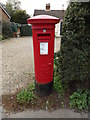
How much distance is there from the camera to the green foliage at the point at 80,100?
2.57m

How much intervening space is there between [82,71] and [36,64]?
3.19ft

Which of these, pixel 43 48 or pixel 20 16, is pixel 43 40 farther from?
pixel 20 16

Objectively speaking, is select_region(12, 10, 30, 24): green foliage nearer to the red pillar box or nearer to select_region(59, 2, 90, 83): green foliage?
the red pillar box

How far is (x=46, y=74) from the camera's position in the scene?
8.97 feet

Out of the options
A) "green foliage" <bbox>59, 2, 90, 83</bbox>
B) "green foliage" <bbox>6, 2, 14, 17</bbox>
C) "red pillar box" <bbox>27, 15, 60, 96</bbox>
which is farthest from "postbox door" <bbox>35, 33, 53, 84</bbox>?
"green foliage" <bbox>6, 2, 14, 17</bbox>

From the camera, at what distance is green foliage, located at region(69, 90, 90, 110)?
8.44 feet

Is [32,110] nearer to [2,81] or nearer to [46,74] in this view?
[46,74]

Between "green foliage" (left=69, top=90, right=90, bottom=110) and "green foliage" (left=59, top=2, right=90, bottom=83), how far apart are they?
1.25 ft

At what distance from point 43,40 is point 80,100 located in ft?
4.80

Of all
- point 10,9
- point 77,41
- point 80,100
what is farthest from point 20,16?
point 80,100

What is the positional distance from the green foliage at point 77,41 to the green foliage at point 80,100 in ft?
1.25

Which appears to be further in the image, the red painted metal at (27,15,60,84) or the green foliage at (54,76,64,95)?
the green foliage at (54,76,64,95)

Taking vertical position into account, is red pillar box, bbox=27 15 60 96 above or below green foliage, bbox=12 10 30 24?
below

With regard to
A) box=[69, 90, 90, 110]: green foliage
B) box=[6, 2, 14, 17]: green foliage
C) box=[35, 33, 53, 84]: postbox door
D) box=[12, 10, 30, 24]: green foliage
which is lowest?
box=[69, 90, 90, 110]: green foliage
